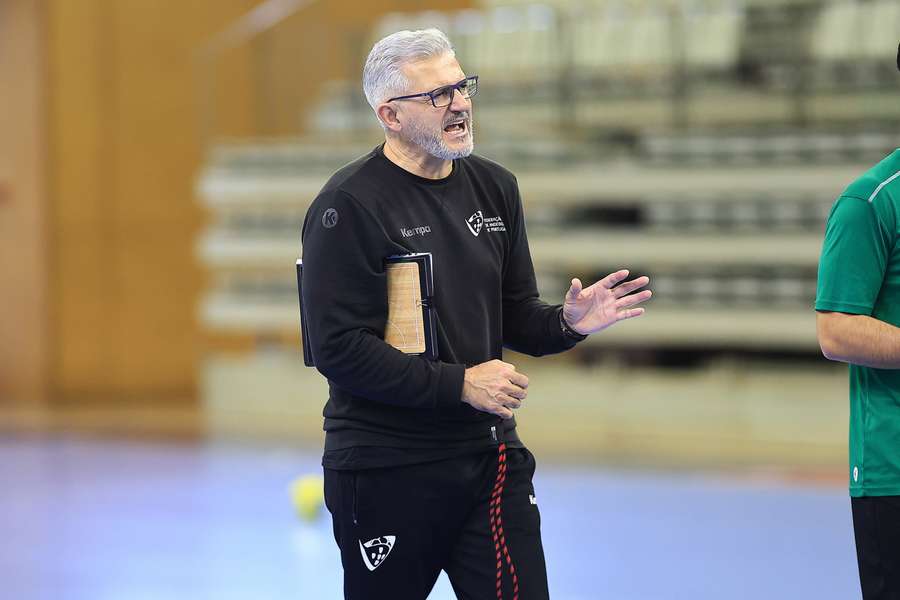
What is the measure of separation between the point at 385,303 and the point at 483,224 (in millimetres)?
280

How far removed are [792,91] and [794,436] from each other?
2.71 metres

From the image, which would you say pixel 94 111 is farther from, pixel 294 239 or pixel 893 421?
pixel 893 421

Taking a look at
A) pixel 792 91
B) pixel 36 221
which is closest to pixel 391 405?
pixel 792 91

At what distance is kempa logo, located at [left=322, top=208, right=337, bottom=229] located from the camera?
2770 mm

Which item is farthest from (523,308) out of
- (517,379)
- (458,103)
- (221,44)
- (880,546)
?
(221,44)

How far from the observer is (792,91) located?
10.3 meters

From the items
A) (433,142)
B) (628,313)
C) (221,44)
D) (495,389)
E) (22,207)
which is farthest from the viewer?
(22,207)

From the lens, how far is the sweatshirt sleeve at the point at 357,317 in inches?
108

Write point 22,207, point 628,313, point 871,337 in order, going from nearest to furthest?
point 871,337, point 628,313, point 22,207

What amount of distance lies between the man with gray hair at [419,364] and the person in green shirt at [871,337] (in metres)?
0.48

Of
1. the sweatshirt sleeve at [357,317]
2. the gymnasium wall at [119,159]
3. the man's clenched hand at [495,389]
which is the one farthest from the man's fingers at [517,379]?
the gymnasium wall at [119,159]

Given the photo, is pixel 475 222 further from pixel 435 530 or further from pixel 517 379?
pixel 435 530

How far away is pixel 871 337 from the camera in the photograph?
254 centimetres

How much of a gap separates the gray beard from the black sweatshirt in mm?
70
